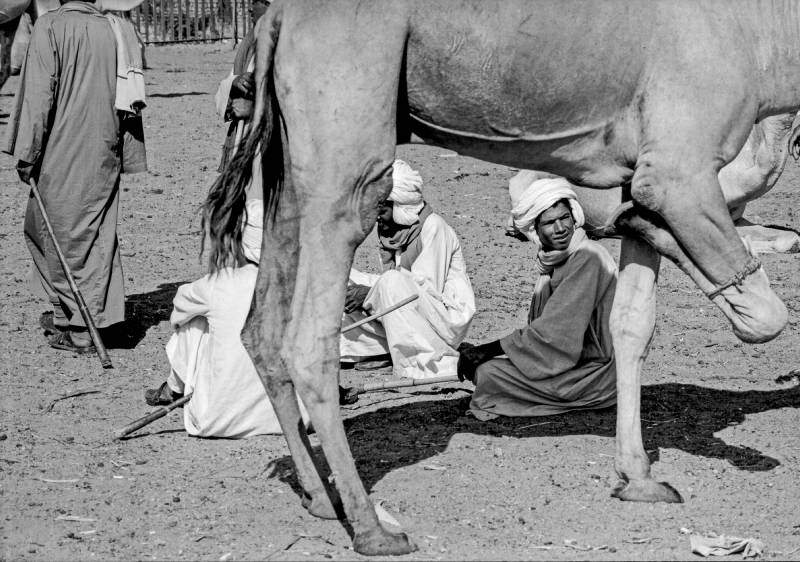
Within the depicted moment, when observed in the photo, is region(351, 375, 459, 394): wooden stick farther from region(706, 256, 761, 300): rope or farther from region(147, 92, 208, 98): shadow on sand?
region(147, 92, 208, 98): shadow on sand

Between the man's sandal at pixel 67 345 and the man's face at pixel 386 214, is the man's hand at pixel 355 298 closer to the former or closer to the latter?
the man's face at pixel 386 214

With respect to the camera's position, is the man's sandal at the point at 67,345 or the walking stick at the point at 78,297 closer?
the walking stick at the point at 78,297

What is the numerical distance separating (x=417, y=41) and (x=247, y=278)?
90.8 inches

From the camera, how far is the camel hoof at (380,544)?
4.63 meters

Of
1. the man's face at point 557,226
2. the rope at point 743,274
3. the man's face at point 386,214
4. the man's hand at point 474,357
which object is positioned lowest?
the man's hand at point 474,357

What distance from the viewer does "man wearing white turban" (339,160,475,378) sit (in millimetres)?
7594

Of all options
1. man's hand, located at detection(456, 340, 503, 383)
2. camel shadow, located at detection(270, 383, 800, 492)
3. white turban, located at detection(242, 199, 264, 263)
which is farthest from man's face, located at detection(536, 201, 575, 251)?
white turban, located at detection(242, 199, 264, 263)

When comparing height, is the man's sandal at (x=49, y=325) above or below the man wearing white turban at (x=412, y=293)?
below

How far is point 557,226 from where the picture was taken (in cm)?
648

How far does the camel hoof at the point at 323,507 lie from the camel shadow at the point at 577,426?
19.6 inches

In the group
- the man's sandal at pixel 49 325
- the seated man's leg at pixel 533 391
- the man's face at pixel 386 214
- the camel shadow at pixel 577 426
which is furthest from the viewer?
the man's sandal at pixel 49 325

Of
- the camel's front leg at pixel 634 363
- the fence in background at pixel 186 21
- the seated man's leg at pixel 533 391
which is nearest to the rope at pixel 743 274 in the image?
the camel's front leg at pixel 634 363

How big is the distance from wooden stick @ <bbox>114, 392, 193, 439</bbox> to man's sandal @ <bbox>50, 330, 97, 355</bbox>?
5.48 ft

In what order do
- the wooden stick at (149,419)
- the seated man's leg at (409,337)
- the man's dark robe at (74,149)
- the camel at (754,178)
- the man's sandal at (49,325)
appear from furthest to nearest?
the camel at (754,178)
the man's sandal at (49,325)
the man's dark robe at (74,149)
the seated man's leg at (409,337)
the wooden stick at (149,419)
